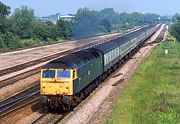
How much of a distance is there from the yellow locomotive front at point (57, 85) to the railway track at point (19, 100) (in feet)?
8.03

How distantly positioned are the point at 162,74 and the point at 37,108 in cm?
1585

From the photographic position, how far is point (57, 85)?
21.6m

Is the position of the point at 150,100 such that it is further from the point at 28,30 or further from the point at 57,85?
the point at 28,30

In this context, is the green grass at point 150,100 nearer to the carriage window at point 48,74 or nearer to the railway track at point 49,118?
the railway track at point 49,118

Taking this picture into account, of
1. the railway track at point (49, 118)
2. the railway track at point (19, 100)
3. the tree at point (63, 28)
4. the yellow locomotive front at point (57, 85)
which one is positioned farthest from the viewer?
the tree at point (63, 28)

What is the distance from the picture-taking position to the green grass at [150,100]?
19.5 m

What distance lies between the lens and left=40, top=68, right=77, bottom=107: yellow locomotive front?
21.5 meters

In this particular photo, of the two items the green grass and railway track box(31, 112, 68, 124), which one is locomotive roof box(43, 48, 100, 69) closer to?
railway track box(31, 112, 68, 124)

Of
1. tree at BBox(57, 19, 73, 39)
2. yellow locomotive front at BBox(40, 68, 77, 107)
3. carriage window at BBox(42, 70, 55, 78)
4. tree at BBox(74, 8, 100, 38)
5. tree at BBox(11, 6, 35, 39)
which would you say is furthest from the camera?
tree at BBox(74, 8, 100, 38)

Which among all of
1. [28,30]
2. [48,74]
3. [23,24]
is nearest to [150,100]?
[48,74]

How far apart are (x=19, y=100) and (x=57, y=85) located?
472 centimetres

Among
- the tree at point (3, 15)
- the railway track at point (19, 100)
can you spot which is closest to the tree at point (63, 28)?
the tree at point (3, 15)

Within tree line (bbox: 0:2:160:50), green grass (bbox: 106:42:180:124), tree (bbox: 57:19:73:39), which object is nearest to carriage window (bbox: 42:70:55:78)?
green grass (bbox: 106:42:180:124)

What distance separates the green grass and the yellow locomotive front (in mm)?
2896
